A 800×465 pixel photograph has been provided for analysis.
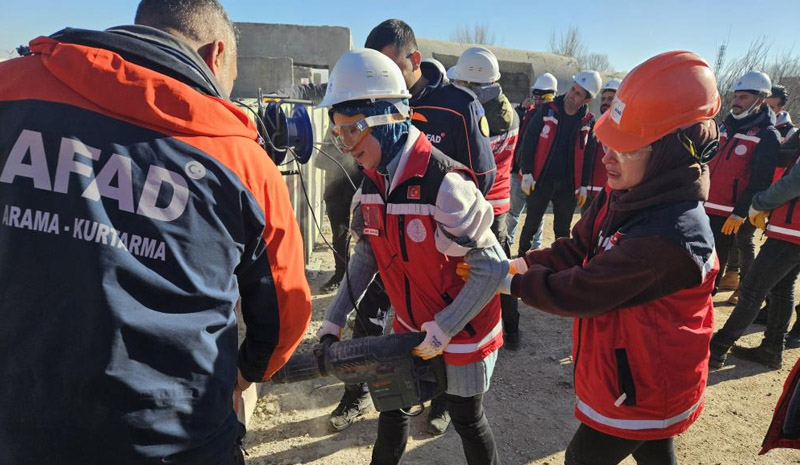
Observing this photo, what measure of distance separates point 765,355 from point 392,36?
4335 mm

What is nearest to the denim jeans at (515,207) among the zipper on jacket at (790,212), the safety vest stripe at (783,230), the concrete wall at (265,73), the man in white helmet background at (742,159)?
the man in white helmet background at (742,159)

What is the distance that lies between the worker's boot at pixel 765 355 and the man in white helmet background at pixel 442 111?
3070mm

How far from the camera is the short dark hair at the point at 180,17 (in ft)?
4.70

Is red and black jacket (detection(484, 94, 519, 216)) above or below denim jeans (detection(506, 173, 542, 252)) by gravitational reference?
above

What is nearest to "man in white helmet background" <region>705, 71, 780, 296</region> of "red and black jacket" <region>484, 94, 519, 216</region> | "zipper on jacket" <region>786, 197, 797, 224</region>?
"zipper on jacket" <region>786, 197, 797, 224</region>

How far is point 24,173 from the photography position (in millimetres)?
1063

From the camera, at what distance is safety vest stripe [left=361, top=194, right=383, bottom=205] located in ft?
6.91

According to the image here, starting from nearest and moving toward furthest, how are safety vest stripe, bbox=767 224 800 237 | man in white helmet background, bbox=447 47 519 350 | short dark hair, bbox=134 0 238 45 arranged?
short dark hair, bbox=134 0 238 45, safety vest stripe, bbox=767 224 800 237, man in white helmet background, bbox=447 47 519 350

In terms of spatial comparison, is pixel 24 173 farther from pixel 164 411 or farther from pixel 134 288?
pixel 164 411

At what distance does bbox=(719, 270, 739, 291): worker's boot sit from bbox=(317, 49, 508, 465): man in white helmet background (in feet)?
17.6

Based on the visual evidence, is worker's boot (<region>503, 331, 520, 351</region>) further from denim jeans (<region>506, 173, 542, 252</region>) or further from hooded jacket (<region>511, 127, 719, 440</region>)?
hooded jacket (<region>511, 127, 719, 440</region>)

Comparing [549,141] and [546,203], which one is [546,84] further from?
[546,203]

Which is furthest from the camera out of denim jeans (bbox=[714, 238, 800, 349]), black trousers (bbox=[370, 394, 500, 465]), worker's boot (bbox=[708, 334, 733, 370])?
worker's boot (bbox=[708, 334, 733, 370])

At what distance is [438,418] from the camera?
11.0 ft
